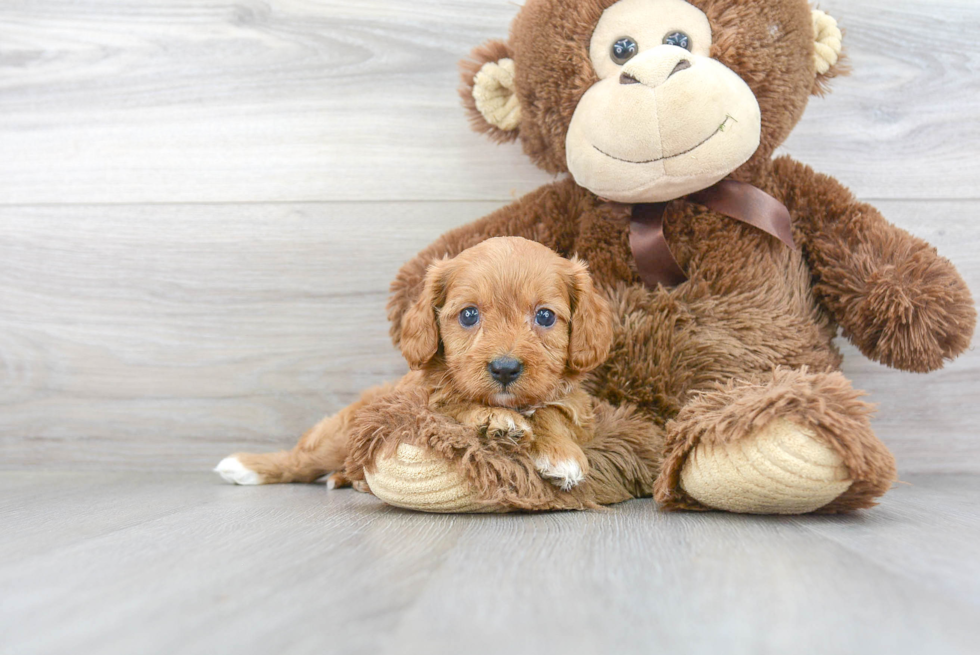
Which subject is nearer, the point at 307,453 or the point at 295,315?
the point at 307,453

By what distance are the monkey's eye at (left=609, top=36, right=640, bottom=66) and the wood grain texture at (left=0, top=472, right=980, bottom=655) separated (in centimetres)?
65

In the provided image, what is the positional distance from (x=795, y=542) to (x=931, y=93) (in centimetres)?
109

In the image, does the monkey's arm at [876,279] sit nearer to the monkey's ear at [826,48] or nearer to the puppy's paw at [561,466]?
the monkey's ear at [826,48]

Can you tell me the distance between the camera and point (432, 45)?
4.88 ft

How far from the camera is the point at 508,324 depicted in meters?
0.93

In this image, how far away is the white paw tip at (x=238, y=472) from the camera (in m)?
1.29

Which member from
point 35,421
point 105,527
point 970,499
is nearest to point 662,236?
point 970,499

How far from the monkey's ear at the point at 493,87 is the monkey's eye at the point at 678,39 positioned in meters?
0.25

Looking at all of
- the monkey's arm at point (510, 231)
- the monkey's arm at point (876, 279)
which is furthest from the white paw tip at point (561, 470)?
the monkey's arm at point (876, 279)

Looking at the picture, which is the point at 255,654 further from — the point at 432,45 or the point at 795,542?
the point at 432,45

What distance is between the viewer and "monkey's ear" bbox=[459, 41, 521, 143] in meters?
1.22

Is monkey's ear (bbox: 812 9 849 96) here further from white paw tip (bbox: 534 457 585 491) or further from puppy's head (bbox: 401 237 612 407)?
white paw tip (bbox: 534 457 585 491)

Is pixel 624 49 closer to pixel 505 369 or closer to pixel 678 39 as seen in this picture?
pixel 678 39

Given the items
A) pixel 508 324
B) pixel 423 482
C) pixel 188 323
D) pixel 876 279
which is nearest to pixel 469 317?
Result: pixel 508 324
